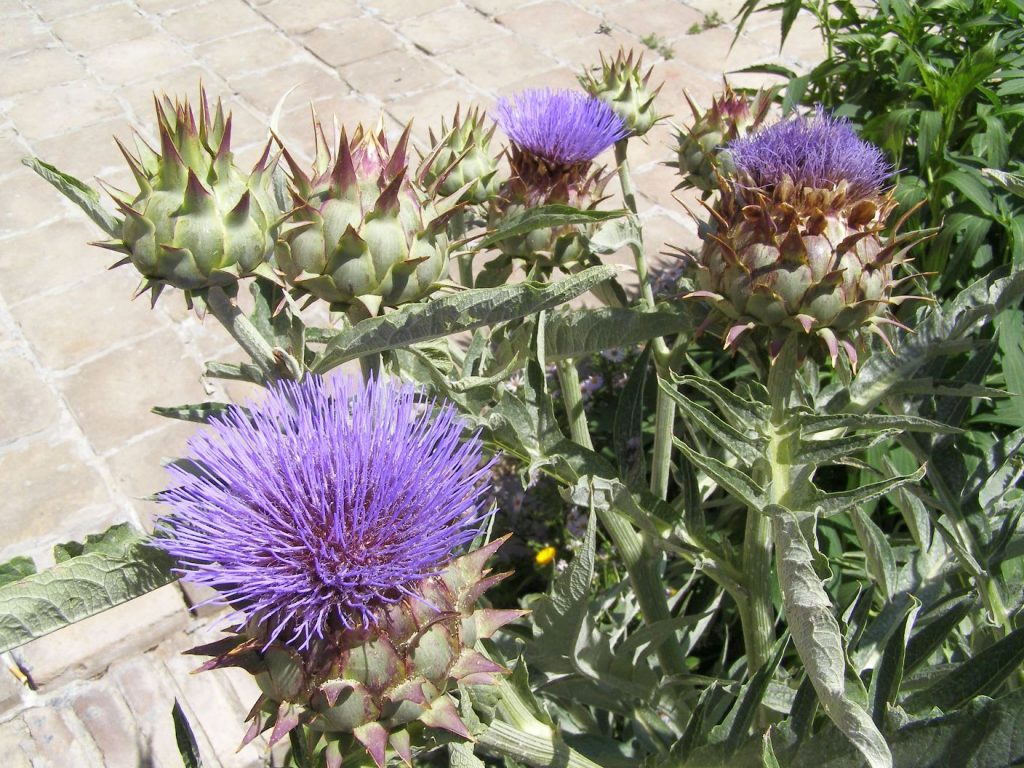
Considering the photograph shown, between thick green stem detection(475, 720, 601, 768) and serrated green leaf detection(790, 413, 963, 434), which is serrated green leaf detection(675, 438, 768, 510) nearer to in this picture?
serrated green leaf detection(790, 413, 963, 434)

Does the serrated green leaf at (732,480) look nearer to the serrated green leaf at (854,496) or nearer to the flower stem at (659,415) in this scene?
the serrated green leaf at (854,496)

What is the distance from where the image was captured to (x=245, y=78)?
2.74 metres

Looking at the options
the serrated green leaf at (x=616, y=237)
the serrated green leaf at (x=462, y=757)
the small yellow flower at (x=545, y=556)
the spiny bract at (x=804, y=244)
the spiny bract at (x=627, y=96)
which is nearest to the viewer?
the serrated green leaf at (x=462, y=757)

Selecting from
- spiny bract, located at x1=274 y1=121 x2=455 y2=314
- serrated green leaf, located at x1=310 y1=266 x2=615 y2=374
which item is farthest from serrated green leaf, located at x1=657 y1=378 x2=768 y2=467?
spiny bract, located at x1=274 y1=121 x2=455 y2=314

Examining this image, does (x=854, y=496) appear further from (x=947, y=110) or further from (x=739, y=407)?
(x=947, y=110)

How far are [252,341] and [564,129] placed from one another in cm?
52

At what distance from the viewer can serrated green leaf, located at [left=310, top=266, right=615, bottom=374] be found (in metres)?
0.66

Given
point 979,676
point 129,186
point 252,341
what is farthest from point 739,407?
point 129,186

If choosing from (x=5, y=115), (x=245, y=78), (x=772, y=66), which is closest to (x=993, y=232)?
(x=772, y=66)

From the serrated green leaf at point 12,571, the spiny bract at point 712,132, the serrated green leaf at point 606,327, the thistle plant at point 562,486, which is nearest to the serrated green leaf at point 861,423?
the thistle plant at point 562,486

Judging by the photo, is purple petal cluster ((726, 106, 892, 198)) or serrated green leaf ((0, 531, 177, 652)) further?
purple petal cluster ((726, 106, 892, 198))

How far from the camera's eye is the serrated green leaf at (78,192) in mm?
681

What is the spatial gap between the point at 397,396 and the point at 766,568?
356 millimetres

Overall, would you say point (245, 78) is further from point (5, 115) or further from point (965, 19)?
point (965, 19)
